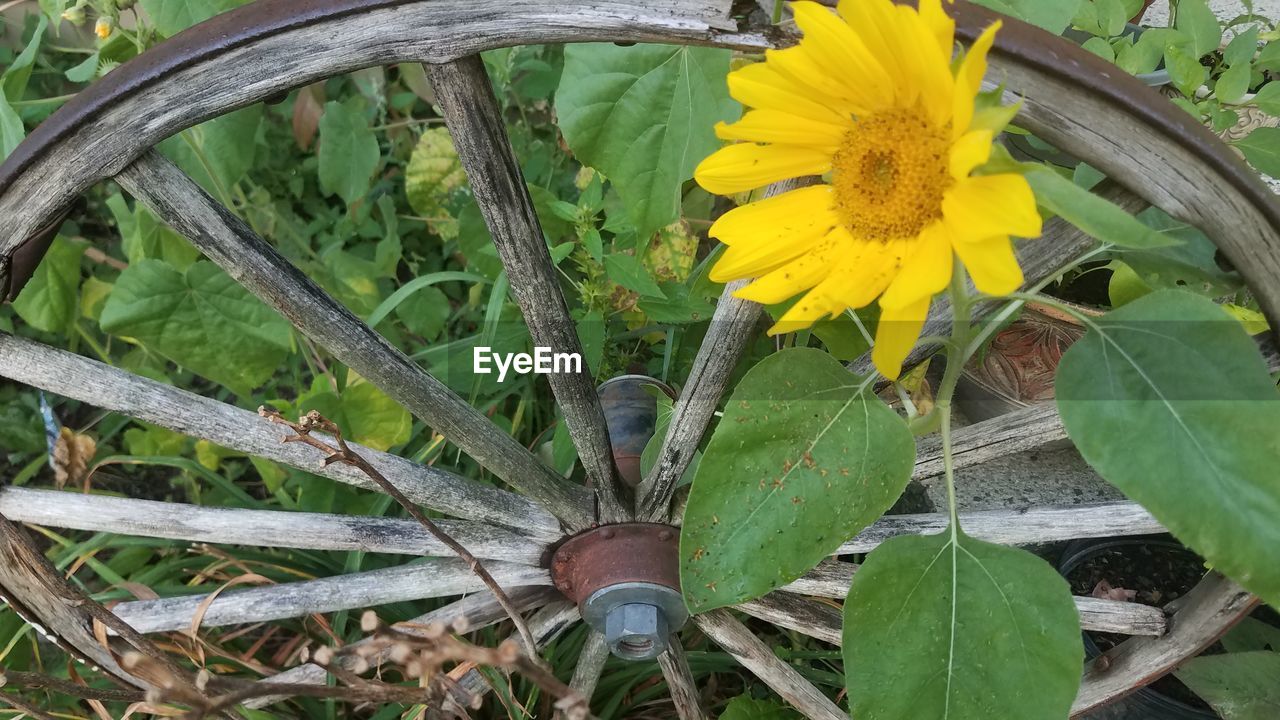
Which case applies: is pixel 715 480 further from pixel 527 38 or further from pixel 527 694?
pixel 527 694

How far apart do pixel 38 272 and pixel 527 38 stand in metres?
0.90

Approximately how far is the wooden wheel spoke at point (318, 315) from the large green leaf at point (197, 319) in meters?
0.34

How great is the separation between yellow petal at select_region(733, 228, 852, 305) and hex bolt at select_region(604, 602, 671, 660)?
45cm

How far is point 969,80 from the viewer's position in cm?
37

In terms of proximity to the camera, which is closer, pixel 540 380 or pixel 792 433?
pixel 792 433

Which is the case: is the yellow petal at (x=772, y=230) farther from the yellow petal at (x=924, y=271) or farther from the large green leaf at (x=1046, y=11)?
the large green leaf at (x=1046, y=11)

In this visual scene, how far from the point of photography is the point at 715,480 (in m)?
0.62

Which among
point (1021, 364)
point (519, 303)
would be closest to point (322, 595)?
point (519, 303)

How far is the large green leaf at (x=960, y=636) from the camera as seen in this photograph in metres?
0.59

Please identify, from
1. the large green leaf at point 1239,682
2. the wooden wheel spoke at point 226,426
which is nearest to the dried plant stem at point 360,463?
the wooden wheel spoke at point 226,426

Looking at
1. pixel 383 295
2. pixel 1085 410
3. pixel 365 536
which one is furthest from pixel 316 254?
pixel 1085 410

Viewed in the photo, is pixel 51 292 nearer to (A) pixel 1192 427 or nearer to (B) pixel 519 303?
(B) pixel 519 303

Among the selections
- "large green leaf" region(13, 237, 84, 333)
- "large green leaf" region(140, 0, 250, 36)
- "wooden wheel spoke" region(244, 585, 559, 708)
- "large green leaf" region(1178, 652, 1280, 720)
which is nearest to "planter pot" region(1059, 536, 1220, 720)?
"large green leaf" region(1178, 652, 1280, 720)

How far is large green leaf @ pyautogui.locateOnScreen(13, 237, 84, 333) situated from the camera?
1061mm
